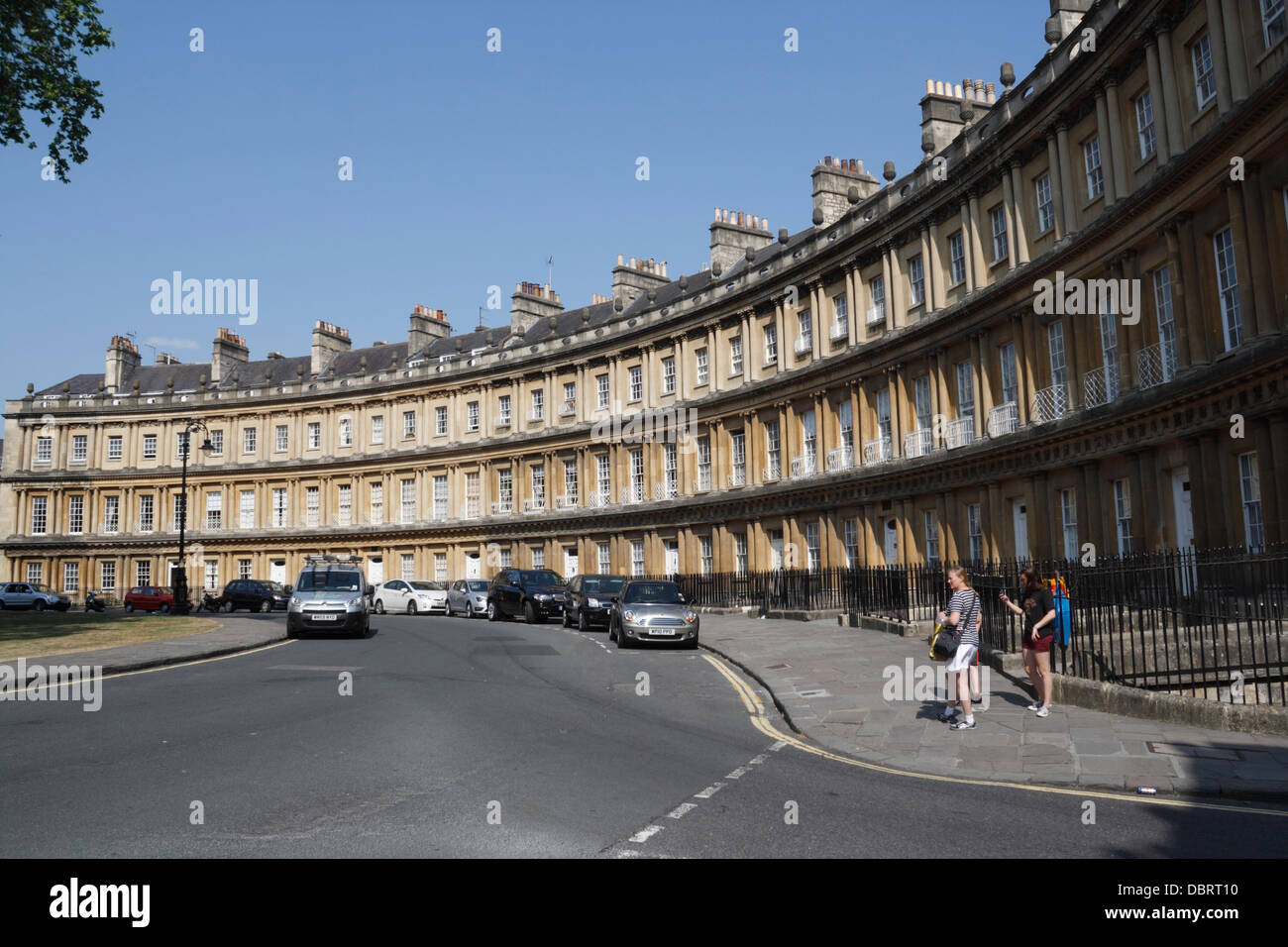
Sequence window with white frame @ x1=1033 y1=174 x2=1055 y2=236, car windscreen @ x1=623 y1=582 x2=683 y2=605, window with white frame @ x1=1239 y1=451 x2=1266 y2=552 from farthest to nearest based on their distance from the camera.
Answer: window with white frame @ x1=1033 y1=174 x2=1055 y2=236
car windscreen @ x1=623 y1=582 x2=683 y2=605
window with white frame @ x1=1239 y1=451 x2=1266 y2=552

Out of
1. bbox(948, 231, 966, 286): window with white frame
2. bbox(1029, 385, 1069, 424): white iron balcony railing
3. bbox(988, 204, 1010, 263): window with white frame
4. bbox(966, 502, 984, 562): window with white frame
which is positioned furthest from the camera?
bbox(948, 231, 966, 286): window with white frame

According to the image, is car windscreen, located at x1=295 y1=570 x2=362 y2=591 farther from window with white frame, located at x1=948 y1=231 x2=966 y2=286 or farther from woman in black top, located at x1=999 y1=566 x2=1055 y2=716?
window with white frame, located at x1=948 y1=231 x2=966 y2=286

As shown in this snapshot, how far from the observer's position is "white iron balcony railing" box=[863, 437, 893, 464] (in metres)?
33.3

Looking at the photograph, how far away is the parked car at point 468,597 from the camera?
37250mm

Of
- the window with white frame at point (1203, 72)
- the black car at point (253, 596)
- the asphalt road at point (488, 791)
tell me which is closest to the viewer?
the asphalt road at point (488, 791)

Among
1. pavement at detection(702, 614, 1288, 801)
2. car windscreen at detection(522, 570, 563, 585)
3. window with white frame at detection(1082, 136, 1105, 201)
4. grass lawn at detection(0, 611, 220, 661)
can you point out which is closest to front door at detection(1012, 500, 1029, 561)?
window with white frame at detection(1082, 136, 1105, 201)

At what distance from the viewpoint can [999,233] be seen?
28.1m

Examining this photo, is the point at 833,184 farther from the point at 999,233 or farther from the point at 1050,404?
the point at 1050,404

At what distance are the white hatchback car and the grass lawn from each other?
1259 centimetres

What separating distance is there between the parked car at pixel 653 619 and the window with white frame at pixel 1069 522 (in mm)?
10019

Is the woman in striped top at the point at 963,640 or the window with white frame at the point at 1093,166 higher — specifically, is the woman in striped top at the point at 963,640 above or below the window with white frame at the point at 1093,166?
below

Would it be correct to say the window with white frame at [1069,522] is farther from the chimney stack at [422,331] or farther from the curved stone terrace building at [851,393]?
the chimney stack at [422,331]

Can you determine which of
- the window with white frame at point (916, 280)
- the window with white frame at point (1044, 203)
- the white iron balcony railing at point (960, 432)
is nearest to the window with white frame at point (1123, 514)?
the white iron balcony railing at point (960, 432)
